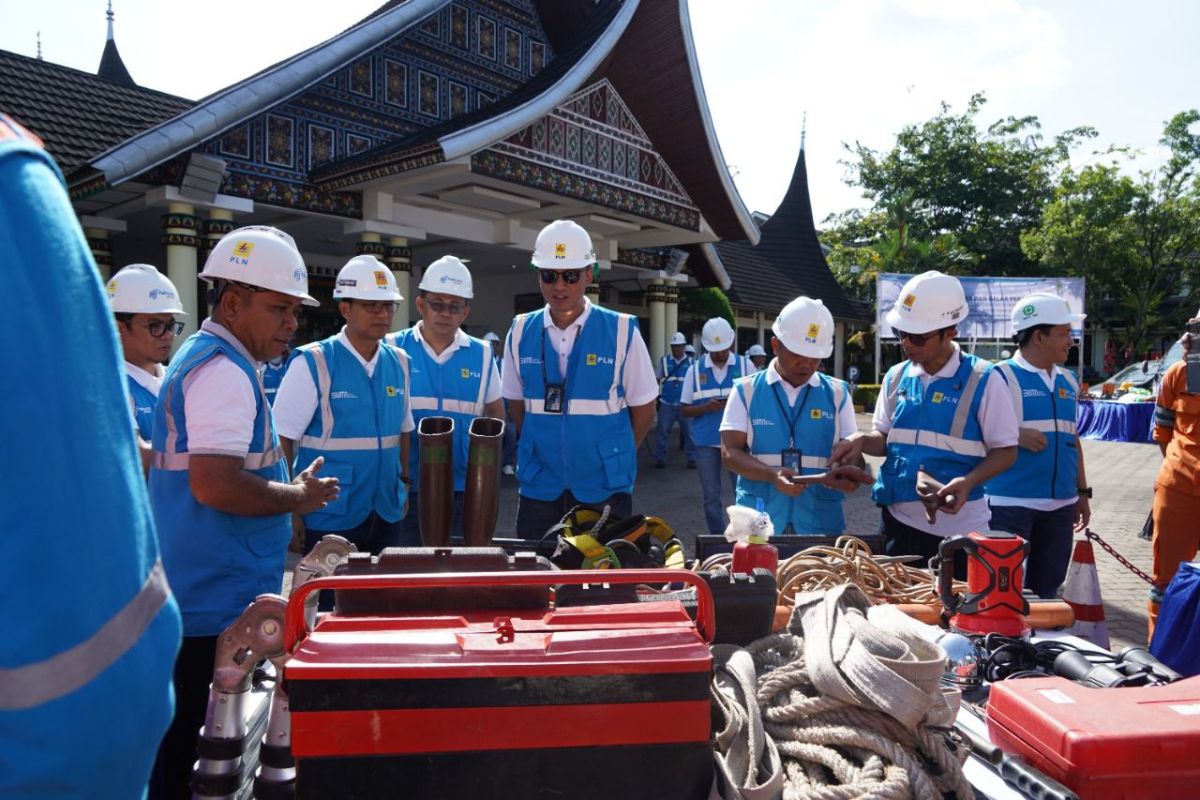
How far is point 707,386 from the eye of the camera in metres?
8.59

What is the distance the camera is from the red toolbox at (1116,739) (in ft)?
4.49

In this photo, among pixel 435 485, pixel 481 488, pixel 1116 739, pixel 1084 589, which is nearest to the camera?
pixel 1116 739

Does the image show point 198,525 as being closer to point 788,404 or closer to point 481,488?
point 481,488

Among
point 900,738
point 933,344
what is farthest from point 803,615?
point 933,344

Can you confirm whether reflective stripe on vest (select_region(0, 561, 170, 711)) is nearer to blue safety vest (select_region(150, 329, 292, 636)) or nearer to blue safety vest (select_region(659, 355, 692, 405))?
blue safety vest (select_region(150, 329, 292, 636))

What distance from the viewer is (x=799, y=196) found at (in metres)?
28.8

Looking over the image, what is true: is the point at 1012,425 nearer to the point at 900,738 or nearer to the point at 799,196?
the point at 900,738

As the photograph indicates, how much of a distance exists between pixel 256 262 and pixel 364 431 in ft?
4.66

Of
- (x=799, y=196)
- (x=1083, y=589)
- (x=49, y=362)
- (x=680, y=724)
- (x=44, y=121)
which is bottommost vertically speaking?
(x=1083, y=589)

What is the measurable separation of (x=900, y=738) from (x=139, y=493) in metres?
1.24

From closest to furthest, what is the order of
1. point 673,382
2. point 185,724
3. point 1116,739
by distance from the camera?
point 1116,739
point 185,724
point 673,382

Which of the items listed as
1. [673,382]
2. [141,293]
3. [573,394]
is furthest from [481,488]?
[673,382]

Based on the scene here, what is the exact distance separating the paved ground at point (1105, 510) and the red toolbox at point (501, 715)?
469cm

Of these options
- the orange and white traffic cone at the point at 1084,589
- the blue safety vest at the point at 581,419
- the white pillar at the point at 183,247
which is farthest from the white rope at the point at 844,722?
the white pillar at the point at 183,247
